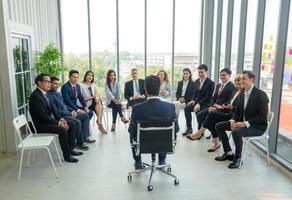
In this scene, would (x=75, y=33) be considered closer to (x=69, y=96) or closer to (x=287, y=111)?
(x=69, y=96)

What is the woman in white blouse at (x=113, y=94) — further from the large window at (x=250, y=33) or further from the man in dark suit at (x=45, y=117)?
the large window at (x=250, y=33)

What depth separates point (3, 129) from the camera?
4.05 m

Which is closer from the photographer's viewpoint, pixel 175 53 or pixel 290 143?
pixel 290 143

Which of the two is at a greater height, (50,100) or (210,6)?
(210,6)

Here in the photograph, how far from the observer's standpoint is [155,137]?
9.45 feet

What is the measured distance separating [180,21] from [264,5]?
3.29 m

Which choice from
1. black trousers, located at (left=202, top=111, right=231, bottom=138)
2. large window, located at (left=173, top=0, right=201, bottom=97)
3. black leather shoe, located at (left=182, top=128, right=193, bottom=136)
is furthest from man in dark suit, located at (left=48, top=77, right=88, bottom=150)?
large window, located at (left=173, top=0, right=201, bottom=97)

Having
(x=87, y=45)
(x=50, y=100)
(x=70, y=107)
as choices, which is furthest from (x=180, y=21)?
(x=50, y=100)

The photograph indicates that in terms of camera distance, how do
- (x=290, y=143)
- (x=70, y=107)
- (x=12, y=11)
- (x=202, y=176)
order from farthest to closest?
1. (x=70, y=107)
2. (x=12, y=11)
3. (x=290, y=143)
4. (x=202, y=176)

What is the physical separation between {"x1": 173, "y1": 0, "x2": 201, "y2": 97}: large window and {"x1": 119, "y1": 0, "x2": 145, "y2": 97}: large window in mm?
938

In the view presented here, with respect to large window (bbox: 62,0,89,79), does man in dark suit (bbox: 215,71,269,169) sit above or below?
below

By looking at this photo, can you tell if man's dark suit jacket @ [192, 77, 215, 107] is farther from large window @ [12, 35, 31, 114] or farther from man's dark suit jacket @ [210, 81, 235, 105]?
large window @ [12, 35, 31, 114]

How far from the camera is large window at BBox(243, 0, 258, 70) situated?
4254mm

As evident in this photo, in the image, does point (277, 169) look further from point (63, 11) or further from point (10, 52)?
point (63, 11)
